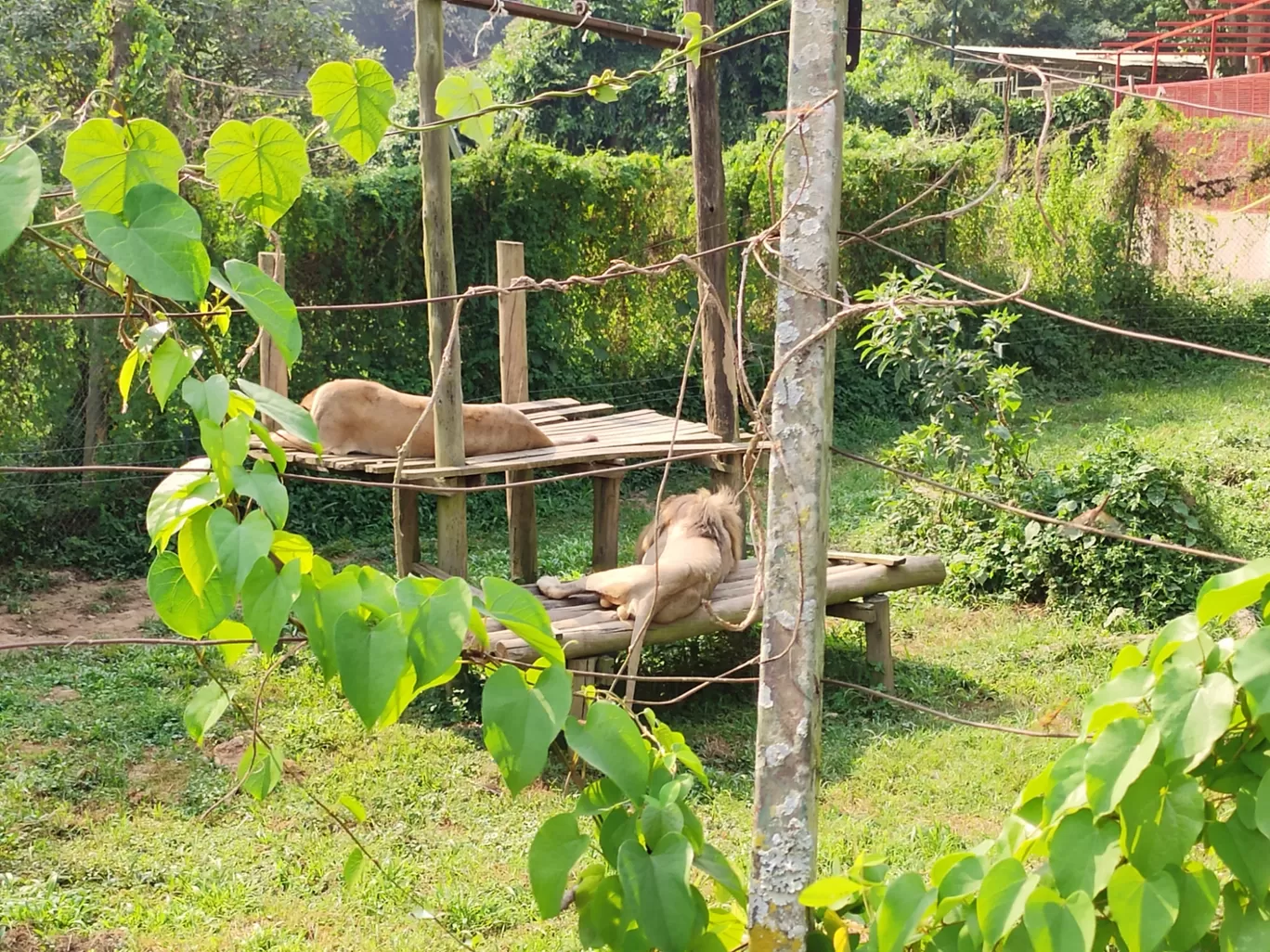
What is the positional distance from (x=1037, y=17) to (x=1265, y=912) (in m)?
44.8

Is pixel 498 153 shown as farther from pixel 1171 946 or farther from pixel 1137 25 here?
pixel 1137 25

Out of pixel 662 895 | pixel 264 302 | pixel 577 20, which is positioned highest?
pixel 577 20

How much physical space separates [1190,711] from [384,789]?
146 inches

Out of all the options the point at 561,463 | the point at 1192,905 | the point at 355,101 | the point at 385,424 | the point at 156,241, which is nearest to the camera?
the point at 156,241

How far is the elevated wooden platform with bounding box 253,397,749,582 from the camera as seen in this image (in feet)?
17.4

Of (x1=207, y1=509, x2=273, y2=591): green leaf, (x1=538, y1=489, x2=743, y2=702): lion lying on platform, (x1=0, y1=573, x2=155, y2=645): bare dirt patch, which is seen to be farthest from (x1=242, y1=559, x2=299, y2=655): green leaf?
(x1=0, y1=573, x2=155, y2=645): bare dirt patch

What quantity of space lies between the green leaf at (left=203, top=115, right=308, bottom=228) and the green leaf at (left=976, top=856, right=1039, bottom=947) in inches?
50.2

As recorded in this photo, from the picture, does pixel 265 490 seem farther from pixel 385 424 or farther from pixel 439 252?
pixel 385 424

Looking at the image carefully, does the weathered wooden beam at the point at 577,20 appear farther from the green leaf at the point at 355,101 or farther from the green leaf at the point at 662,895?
the green leaf at the point at 662,895

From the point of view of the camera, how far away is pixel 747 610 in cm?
563

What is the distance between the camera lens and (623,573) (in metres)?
5.30

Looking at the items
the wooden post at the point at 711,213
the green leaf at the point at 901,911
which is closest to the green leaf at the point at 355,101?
the green leaf at the point at 901,911

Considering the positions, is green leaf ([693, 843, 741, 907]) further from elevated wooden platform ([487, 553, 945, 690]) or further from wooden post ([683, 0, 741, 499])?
wooden post ([683, 0, 741, 499])

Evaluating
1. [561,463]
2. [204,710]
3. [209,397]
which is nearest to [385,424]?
[561,463]
